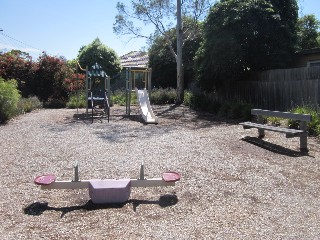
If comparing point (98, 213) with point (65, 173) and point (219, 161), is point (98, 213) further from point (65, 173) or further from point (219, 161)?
point (219, 161)

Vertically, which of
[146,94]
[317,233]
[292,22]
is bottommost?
[317,233]

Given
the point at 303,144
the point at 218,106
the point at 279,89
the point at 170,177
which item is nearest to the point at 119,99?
the point at 218,106

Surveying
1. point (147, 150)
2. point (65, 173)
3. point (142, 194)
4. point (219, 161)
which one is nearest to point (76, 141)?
point (147, 150)

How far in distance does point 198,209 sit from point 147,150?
3.79 meters

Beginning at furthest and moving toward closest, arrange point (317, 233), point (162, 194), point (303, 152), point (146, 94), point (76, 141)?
point (146, 94) → point (76, 141) → point (303, 152) → point (162, 194) → point (317, 233)

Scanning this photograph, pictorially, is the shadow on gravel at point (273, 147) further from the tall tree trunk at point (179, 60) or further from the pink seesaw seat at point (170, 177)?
the tall tree trunk at point (179, 60)

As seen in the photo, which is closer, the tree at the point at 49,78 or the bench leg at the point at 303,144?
the bench leg at the point at 303,144

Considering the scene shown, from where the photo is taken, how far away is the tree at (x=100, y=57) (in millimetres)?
30000

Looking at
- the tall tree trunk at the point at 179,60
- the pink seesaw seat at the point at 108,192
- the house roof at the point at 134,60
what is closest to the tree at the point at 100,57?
the house roof at the point at 134,60

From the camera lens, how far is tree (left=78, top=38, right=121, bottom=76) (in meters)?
30.0

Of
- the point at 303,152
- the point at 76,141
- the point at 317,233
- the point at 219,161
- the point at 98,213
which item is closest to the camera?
the point at 317,233

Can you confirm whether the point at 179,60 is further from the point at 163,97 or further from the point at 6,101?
the point at 6,101

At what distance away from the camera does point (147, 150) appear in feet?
28.0

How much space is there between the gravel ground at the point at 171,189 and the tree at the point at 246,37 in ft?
20.4
